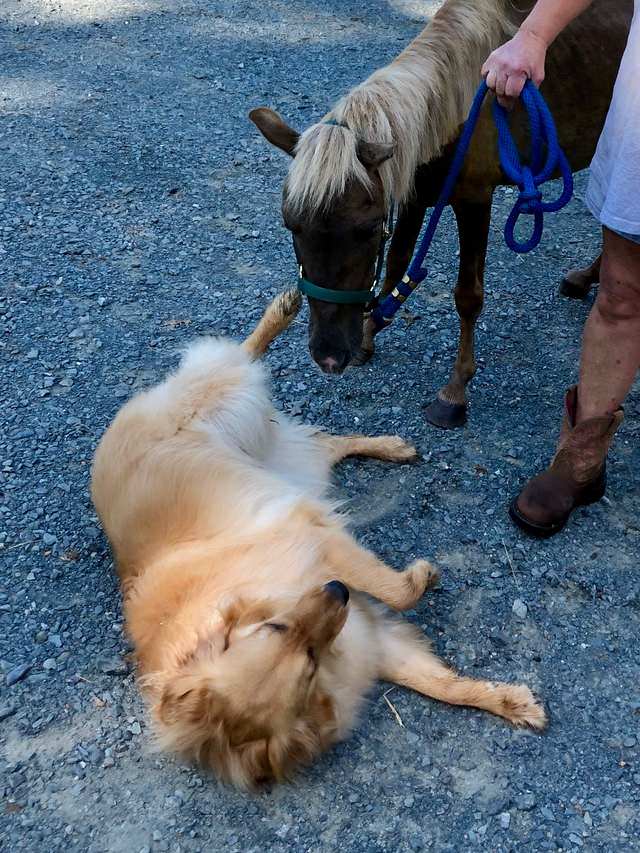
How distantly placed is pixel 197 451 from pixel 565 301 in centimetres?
241

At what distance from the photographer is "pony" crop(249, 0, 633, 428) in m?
2.81

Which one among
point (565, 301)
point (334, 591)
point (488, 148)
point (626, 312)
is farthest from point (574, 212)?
point (334, 591)

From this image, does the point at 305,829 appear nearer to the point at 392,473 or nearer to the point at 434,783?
the point at 434,783

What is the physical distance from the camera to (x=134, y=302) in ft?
14.6

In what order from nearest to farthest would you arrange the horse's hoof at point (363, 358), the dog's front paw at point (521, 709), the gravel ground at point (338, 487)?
the gravel ground at point (338, 487) → the dog's front paw at point (521, 709) → the horse's hoof at point (363, 358)

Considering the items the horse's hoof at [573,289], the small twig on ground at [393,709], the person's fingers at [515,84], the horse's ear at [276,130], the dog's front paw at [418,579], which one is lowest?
the small twig on ground at [393,709]

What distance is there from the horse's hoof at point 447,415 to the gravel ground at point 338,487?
5 centimetres

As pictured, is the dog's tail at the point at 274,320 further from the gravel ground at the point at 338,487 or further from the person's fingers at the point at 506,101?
the person's fingers at the point at 506,101

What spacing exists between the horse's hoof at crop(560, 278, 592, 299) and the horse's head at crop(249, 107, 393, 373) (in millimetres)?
1813

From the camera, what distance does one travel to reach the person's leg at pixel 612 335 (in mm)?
2727

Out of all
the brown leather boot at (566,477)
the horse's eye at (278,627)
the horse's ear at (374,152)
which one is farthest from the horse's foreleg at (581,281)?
the horse's eye at (278,627)

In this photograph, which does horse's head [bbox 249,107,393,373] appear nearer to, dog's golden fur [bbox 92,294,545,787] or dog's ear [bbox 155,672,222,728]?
dog's golden fur [bbox 92,294,545,787]

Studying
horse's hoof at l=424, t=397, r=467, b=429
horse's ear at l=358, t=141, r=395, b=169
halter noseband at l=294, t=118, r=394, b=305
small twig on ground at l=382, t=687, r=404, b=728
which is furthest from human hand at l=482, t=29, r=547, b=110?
small twig on ground at l=382, t=687, r=404, b=728

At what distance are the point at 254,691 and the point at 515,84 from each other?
2096mm
